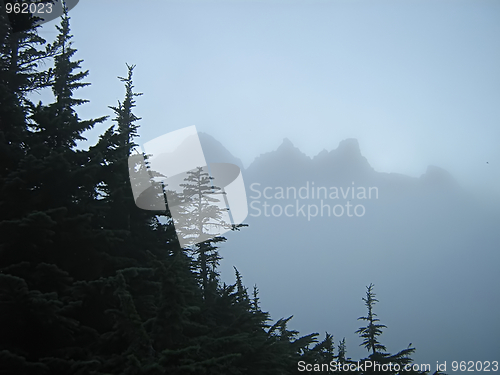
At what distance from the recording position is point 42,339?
24.5 ft

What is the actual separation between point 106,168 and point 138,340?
6.97 metres

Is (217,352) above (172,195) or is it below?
below

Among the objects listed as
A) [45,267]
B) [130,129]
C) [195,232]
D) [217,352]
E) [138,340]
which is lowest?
[217,352]

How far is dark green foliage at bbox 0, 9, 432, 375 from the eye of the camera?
6.06m

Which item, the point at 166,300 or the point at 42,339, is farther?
the point at 42,339

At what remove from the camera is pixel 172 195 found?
12.7m

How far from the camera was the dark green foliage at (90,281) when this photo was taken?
19.9 ft

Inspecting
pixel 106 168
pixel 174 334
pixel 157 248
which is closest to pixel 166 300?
pixel 174 334

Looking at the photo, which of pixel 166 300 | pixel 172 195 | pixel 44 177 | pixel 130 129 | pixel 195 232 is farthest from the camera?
pixel 195 232

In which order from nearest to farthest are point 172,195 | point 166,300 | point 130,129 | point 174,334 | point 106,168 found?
point 166,300
point 174,334
point 106,168
point 172,195
point 130,129

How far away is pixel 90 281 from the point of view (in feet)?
24.4

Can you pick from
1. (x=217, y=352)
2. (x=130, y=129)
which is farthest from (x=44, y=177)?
(x=217, y=352)

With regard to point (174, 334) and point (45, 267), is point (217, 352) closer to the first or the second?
point (174, 334)

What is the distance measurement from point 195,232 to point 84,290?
9.77m
